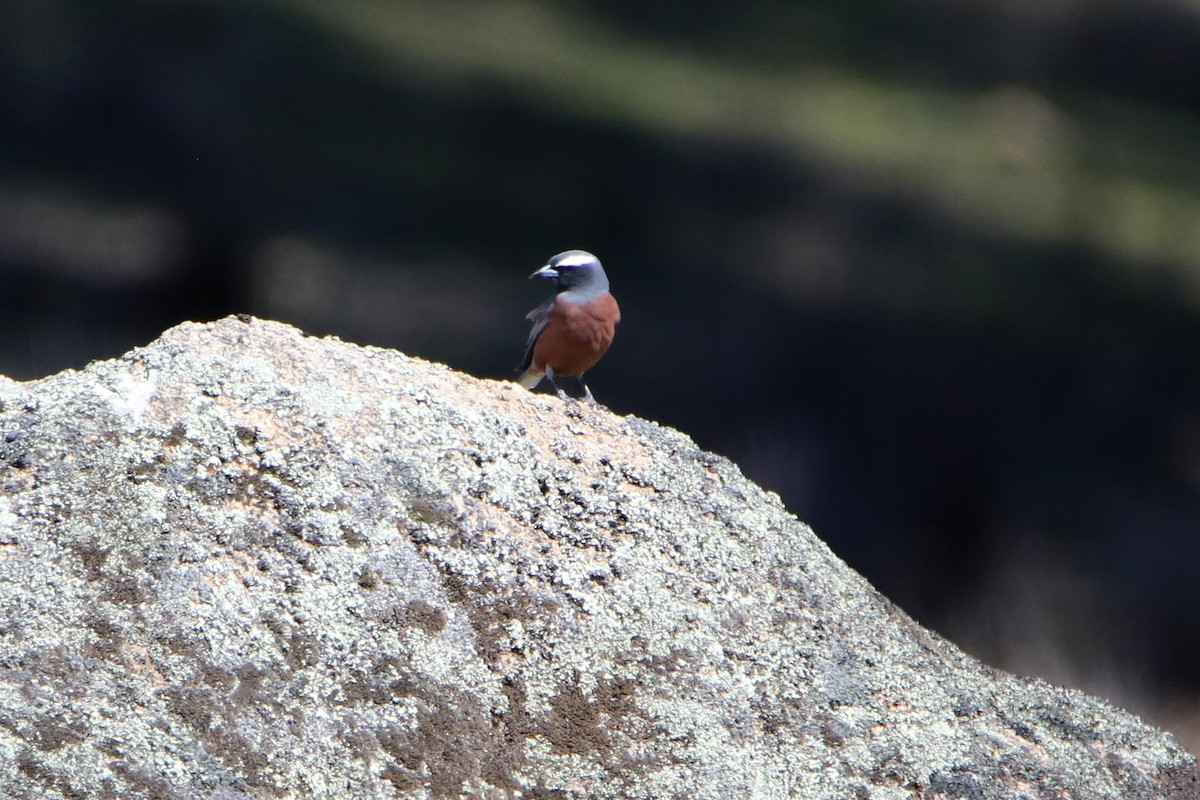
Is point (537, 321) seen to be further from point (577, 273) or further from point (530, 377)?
point (530, 377)

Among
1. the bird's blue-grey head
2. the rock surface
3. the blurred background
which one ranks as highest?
the blurred background

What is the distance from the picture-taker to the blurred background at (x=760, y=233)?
1013cm

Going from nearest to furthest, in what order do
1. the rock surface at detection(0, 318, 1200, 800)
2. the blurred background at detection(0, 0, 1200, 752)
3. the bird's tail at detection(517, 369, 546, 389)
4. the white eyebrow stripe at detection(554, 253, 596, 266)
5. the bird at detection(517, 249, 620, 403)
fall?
the rock surface at detection(0, 318, 1200, 800), the bird at detection(517, 249, 620, 403), the white eyebrow stripe at detection(554, 253, 596, 266), the bird's tail at detection(517, 369, 546, 389), the blurred background at detection(0, 0, 1200, 752)

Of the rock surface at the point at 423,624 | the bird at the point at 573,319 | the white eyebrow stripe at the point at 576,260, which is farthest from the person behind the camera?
the white eyebrow stripe at the point at 576,260

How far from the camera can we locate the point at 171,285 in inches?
449

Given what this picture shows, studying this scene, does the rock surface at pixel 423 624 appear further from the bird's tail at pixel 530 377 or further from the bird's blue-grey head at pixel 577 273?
the bird's tail at pixel 530 377

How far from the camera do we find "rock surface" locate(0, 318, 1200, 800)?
2.81 metres

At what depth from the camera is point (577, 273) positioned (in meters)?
6.43

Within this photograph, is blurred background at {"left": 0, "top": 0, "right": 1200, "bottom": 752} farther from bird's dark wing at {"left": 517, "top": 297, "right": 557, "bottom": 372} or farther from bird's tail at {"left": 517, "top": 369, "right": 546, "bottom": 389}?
bird's dark wing at {"left": 517, "top": 297, "right": 557, "bottom": 372}

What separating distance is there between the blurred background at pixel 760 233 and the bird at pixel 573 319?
9.99ft

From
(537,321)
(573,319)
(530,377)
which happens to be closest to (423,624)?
(573,319)

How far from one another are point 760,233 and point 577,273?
866cm

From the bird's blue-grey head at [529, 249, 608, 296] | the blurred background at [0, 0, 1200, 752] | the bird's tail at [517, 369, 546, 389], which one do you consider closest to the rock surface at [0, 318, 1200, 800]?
the bird's blue-grey head at [529, 249, 608, 296]

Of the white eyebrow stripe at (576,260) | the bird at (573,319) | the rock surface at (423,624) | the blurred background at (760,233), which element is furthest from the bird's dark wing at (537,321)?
the blurred background at (760,233)
